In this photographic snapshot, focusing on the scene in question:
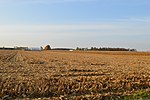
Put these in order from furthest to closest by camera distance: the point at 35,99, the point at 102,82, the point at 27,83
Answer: the point at 102,82, the point at 27,83, the point at 35,99

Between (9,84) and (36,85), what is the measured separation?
4.27 ft

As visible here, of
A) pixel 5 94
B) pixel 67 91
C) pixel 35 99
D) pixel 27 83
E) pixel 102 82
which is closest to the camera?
pixel 35 99

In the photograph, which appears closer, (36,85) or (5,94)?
(5,94)

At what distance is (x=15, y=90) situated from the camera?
1380 cm

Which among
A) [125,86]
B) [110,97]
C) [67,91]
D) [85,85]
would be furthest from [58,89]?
[125,86]

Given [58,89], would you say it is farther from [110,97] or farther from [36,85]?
[110,97]

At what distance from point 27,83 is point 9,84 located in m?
0.89

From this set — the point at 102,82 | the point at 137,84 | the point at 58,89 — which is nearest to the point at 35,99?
the point at 58,89

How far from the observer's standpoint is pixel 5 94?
525 inches

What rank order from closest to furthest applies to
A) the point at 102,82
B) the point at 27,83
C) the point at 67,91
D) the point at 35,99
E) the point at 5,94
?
the point at 35,99 → the point at 5,94 → the point at 67,91 → the point at 27,83 → the point at 102,82

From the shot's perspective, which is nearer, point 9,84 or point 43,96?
point 43,96

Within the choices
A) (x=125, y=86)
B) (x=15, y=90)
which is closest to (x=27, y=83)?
(x=15, y=90)

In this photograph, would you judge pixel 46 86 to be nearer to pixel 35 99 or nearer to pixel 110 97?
pixel 35 99

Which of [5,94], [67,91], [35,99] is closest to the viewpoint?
[35,99]
